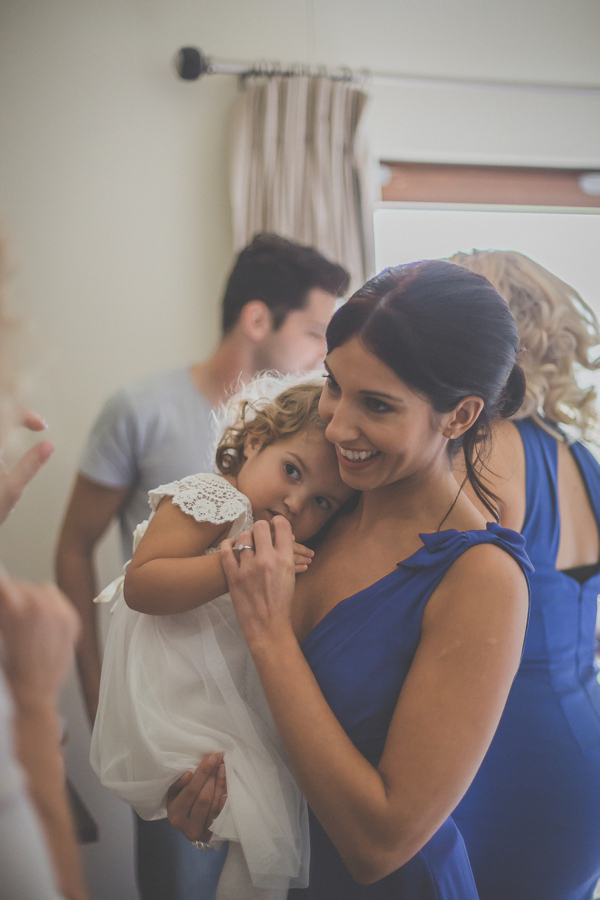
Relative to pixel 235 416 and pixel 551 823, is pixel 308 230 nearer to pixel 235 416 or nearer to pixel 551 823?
pixel 235 416

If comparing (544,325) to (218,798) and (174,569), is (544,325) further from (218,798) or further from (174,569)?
(218,798)

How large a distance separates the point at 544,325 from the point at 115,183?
152cm

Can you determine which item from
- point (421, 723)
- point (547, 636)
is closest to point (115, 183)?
point (547, 636)

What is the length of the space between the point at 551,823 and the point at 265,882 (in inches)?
20.5

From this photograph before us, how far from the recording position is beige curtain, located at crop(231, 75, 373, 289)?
2.15 metres

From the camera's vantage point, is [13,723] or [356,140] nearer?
[13,723]

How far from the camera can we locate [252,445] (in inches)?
46.8

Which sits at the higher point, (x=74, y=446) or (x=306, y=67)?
(x=306, y=67)

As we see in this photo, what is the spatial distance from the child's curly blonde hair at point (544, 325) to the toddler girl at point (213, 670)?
0.58 meters

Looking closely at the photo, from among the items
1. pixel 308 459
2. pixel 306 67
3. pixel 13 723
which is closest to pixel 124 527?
pixel 308 459

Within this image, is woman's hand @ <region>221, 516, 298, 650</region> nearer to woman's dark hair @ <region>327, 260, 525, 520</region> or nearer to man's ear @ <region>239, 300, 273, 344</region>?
woman's dark hair @ <region>327, 260, 525, 520</region>

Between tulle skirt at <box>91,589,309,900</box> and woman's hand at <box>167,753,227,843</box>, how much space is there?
1 centimetres

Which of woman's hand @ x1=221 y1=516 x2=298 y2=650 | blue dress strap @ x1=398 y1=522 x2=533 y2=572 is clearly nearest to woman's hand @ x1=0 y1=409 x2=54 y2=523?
woman's hand @ x1=221 y1=516 x2=298 y2=650

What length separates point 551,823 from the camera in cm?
109
